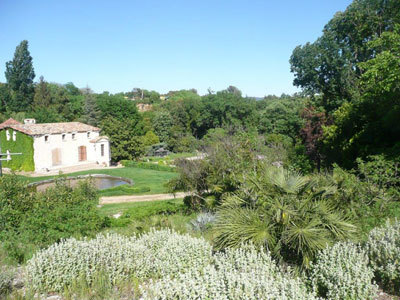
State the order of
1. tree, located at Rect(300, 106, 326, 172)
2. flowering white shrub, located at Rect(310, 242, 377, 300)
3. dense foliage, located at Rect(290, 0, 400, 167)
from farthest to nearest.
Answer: tree, located at Rect(300, 106, 326, 172)
dense foliage, located at Rect(290, 0, 400, 167)
flowering white shrub, located at Rect(310, 242, 377, 300)

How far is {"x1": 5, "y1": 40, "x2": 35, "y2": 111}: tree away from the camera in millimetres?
53969

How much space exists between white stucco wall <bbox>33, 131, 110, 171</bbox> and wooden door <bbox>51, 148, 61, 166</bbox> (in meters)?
0.23

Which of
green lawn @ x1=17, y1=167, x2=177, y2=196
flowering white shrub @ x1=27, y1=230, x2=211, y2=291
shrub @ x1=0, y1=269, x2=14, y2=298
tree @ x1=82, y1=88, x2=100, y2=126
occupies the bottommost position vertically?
green lawn @ x1=17, y1=167, x2=177, y2=196

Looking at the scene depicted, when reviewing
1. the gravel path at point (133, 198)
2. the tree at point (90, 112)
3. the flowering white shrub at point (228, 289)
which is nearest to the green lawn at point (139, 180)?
the gravel path at point (133, 198)

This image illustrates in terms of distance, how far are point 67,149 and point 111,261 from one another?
108ft

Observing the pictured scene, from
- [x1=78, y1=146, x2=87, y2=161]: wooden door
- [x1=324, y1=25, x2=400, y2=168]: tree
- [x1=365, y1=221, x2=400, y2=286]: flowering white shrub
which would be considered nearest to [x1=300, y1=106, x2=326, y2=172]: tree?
[x1=324, y1=25, x2=400, y2=168]: tree

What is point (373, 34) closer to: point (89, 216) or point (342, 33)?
point (342, 33)

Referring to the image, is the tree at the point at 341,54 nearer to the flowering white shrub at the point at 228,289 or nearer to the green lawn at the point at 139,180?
the green lawn at the point at 139,180

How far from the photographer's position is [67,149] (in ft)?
116

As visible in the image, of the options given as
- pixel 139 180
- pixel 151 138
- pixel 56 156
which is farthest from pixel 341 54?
pixel 151 138

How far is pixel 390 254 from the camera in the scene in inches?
186

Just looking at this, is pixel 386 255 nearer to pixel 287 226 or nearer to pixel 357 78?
pixel 287 226

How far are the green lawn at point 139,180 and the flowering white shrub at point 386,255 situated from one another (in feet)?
45.7

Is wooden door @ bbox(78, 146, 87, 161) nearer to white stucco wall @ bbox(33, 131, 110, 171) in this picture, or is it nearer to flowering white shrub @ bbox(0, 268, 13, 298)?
white stucco wall @ bbox(33, 131, 110, 171)
